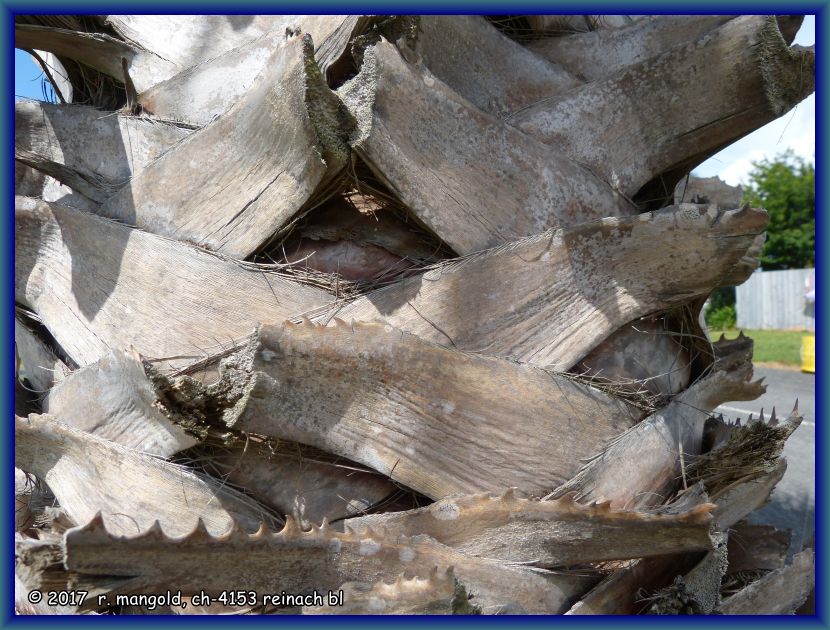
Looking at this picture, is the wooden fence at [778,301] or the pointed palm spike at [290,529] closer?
the pointed palm spike at [290,529]

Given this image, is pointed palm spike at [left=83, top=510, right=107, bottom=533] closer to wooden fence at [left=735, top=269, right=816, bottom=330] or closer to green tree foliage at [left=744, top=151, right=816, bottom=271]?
wooden fence at [left=735, top=269, right=816, bottom=330]

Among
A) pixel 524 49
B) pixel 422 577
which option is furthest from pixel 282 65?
pixel 422 577

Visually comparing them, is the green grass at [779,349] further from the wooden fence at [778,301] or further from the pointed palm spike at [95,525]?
the pointed palm spike at [95,525]

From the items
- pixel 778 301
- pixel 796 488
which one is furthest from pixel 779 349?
pixel 796 488

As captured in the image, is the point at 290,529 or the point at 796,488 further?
the point at 796,488

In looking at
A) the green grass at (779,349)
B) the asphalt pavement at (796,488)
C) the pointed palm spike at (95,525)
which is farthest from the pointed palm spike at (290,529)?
the green grass at (779,349)

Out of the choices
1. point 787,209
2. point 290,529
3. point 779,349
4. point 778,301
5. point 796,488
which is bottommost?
point 290,529

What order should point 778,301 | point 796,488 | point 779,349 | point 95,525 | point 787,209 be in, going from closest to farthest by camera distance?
point 95,525, point 796,488, point 779,349, point 778,301, point 787,209

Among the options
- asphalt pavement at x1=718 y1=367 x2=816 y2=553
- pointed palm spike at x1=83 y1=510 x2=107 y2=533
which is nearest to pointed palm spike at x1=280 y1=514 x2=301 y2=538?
pointed palm spike at x1=83 y1=510 x2=107 y2=533

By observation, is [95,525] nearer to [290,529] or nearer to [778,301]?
[290,529]

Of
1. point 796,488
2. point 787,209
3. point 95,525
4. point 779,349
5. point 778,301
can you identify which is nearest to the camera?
point 95,525
